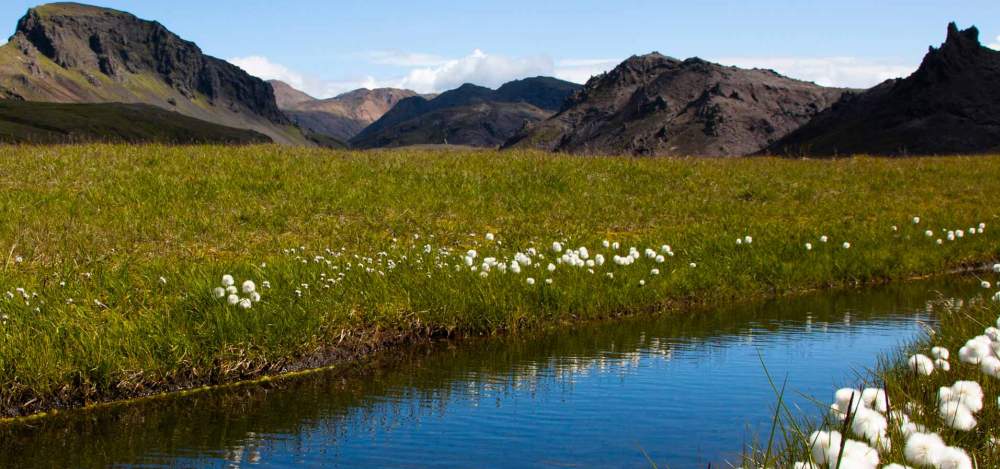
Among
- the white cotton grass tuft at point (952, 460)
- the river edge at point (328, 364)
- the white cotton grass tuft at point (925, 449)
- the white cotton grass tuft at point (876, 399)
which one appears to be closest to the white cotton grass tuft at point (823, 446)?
the white cotton grass tuft at point (925, 449)

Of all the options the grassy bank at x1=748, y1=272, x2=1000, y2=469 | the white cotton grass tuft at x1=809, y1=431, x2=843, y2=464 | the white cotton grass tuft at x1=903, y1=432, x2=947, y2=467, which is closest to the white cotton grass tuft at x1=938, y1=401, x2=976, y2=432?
the grassy bank at x1=748, y1=272, x2=1000, y2=469

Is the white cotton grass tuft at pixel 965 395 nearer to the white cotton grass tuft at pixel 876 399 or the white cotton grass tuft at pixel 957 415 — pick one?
the white cotton grass tuft at pixel 957 415

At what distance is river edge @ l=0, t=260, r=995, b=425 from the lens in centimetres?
1069

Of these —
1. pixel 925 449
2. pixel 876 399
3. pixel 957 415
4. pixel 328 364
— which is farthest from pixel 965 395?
pixel 328 364

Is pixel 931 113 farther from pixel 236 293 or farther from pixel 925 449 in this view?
pixel 925 449

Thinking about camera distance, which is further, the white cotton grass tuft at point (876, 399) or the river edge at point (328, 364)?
the river edge at point (328, 364)

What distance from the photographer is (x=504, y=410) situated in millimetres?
10625

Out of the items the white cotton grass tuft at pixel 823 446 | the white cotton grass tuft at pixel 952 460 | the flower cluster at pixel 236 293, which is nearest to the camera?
the white cotton grass tuft at pixel 952 460

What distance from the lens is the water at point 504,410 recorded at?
359 inches

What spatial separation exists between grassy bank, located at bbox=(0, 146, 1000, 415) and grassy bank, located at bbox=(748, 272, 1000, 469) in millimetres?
6755

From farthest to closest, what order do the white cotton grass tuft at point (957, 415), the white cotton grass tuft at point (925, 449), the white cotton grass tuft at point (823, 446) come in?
the white cotton grass tuft at point (957, 415)
the white cotton grass tuft at point (823, 446)
the white cotton grass tuft at point (925, 449)

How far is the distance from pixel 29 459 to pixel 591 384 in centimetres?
628

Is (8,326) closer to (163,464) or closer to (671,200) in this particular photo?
(163,464)

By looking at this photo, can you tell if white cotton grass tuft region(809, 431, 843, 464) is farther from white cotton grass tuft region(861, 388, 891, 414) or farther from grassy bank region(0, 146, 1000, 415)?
grassy bank region(0, 146, 1000, 415)
